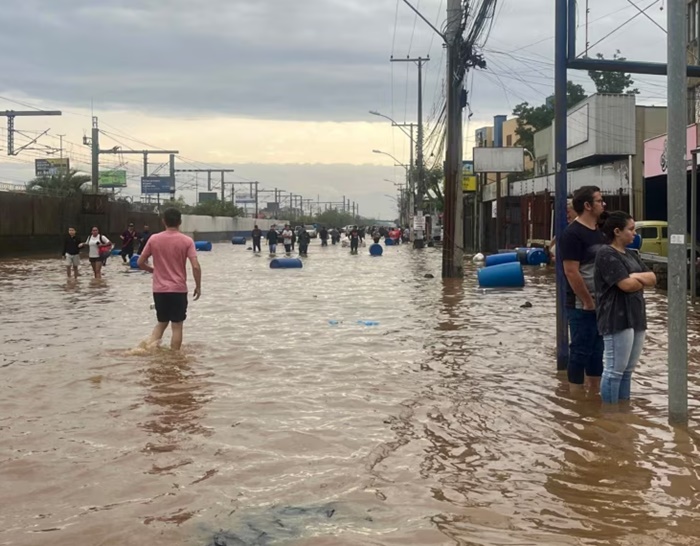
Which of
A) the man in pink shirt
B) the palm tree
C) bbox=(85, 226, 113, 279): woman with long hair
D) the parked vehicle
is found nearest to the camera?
the man in pink shirt

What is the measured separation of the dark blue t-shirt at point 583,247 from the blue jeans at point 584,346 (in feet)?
0.37

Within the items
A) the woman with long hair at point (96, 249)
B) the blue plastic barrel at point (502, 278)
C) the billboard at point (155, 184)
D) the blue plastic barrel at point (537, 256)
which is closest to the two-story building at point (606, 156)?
the blue plastic barrel at point (537, 256)

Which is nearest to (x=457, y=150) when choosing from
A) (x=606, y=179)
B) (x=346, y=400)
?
(x=606, y=179)

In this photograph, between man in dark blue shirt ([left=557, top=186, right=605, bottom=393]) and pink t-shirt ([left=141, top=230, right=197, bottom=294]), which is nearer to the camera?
man in dark blue shirt ([left=557, top=186, right=605, bottom=393])

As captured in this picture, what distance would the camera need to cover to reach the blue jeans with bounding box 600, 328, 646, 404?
6230 mm

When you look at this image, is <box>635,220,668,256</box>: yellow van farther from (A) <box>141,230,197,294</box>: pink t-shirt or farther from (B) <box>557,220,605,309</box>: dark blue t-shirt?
(B) <box>557,220,605,309</box>: dark blue t-shirt

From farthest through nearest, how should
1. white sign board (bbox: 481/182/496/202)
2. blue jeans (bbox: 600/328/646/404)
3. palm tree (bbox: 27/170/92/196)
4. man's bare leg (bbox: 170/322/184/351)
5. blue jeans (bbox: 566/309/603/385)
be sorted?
palm tree (bbox: 27/170/92/196) < white sign board (bbox: 481/182/496/202) < man's bare leg (bbox: 170/322/184/351) < blue jeans (bbox: 566/309/603/385) < blue jeans (bbox: 600/328/646/404)

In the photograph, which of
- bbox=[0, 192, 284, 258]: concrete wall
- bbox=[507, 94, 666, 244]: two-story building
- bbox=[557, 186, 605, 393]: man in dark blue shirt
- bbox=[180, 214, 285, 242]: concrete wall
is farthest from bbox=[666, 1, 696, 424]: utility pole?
bbox=[180, 214, 285, 242]: concrete wall

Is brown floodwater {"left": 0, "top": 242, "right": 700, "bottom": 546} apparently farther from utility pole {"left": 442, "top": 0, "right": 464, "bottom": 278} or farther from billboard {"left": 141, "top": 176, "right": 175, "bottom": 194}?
billboard {"left": 141, "top": 176, "right": 175, "bottom": 194}

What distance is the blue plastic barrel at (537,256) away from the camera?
93.0 feet

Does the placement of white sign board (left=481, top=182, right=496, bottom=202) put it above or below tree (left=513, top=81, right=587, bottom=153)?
below

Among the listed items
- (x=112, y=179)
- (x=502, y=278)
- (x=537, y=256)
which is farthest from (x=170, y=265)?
(x=112, y=179)

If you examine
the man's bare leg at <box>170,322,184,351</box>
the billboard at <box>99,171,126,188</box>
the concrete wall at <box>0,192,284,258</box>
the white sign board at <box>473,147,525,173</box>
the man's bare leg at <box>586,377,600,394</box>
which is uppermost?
the billboard at <box>99,171,126,188</box>

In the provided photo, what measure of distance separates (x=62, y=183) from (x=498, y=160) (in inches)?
1191
